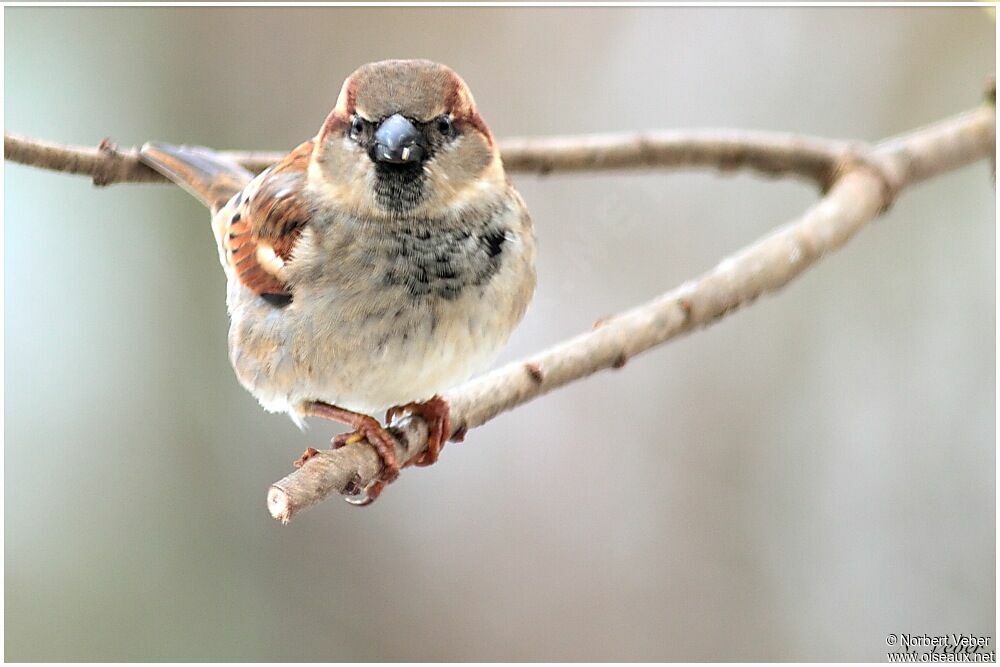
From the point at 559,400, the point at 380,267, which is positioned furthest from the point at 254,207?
the point at 559,400

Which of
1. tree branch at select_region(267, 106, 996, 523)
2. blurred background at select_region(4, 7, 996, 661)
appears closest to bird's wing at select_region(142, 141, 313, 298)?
tree branch at select_region(267, 106, 996, 523)

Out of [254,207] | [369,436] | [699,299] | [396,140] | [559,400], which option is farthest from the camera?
[559,400]

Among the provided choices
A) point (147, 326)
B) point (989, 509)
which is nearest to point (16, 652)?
point (147, 326)

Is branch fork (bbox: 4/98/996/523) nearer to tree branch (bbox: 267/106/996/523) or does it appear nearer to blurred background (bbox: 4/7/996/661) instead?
tree branch (bbox: 267/106/996/523)

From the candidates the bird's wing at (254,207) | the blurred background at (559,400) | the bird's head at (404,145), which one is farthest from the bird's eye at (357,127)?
the blurred background at (559,400)

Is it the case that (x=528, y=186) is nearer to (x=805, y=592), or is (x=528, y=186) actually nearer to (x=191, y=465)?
(x=191, y=465)

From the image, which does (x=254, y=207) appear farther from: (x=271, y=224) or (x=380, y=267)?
(x=380, y=267)

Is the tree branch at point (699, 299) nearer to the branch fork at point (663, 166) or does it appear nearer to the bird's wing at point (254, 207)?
the branch fork at point (663, 166)
